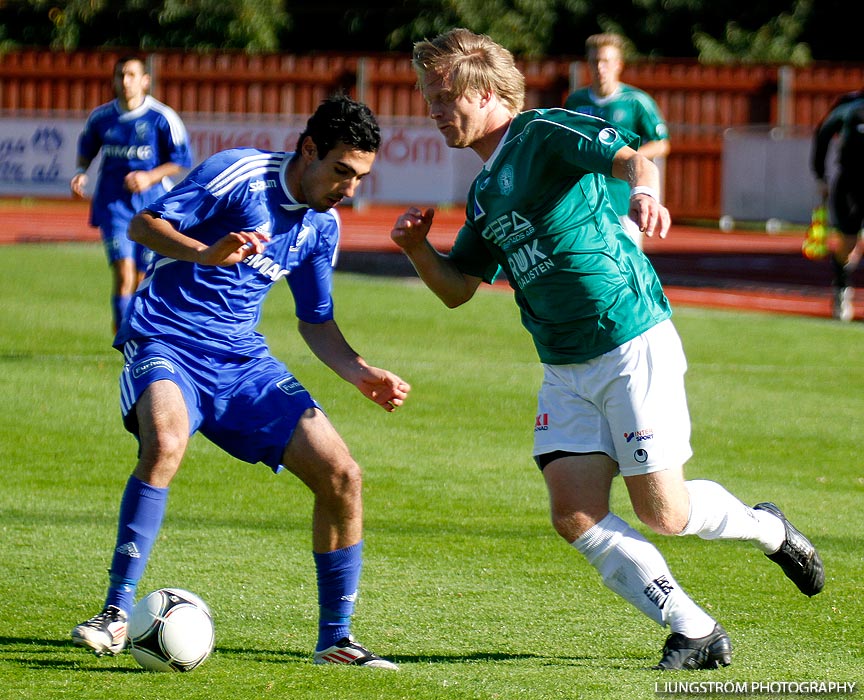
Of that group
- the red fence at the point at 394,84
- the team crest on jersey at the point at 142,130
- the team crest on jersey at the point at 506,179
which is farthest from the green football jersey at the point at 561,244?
the red fence at the point at 394,84

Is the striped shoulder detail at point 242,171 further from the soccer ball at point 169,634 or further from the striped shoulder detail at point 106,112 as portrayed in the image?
the striped shoulder detail at point 106,112

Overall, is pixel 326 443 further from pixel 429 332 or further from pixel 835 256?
pixel 835 256

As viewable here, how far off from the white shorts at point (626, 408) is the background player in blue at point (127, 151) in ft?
22.9

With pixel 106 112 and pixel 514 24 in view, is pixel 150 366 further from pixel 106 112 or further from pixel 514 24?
pixel 514 24

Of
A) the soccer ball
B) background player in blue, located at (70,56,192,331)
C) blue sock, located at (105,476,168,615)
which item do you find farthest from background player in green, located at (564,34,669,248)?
the soccer ball


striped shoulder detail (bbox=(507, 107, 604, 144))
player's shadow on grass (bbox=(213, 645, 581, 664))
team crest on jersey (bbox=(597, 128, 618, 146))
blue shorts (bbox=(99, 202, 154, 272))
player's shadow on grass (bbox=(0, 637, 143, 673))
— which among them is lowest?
player's shadow on grass (bbox=(213, 645, 581, 664))

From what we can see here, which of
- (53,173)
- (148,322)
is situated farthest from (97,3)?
(148,322)

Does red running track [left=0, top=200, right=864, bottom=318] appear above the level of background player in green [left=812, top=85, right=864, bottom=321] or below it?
below

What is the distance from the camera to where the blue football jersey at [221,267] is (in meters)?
4.99

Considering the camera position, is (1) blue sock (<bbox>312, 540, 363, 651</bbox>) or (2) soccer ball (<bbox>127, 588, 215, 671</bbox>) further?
(1) blue sock (<bbox>312, 540, 363, 651</bbox>)

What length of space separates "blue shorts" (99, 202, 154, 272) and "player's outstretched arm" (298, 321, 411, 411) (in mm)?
5874

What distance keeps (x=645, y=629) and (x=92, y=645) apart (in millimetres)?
1948

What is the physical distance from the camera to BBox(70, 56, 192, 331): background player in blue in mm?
11117

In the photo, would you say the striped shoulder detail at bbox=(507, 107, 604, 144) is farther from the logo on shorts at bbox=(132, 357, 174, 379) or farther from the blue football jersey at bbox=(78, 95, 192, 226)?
the blue football jersey at bbox=(78, 95, 192, 226)
